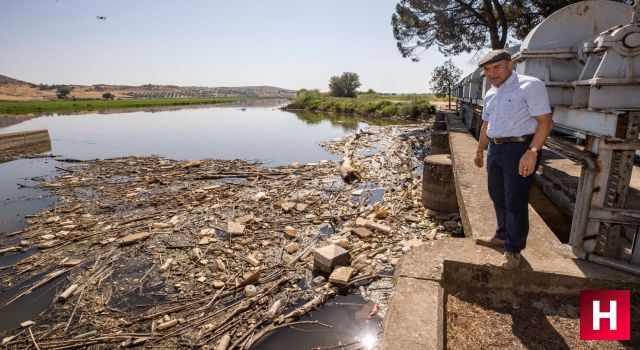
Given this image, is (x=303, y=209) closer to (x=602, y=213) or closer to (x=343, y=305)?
(x=343, y=305)

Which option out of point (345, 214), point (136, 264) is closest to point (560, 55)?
point (345, 214)

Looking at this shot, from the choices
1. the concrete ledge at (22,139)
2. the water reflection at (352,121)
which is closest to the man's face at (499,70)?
the water reflection at (352,121)

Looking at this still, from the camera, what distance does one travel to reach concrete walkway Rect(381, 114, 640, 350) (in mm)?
2527

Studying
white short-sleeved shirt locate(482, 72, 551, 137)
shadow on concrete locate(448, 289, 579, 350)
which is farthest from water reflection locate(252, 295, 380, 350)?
white short-sleeved shirt locate(482, 72, 551, 137)

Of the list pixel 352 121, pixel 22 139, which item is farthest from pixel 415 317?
pixel 352 121

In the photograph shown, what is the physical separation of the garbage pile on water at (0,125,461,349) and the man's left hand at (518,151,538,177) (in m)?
2.57

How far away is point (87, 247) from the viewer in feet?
21.3

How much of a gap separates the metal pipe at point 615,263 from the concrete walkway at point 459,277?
0.15ft

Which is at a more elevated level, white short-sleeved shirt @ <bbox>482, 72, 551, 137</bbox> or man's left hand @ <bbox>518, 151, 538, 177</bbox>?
white short-sleeved shirt @ <bbox>482, 72, 551, 137</bbox>

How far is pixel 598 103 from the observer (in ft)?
7.99

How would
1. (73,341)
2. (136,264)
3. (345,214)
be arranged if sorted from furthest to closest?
(345,214) < (136,264) < (73,341)

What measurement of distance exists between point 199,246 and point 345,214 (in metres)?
3.18

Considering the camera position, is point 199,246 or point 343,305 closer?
point 343,305

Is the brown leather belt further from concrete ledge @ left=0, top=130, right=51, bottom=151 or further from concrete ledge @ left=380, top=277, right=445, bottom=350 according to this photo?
concrete ledge @ left=0, top=130, right=51, bottom=151
